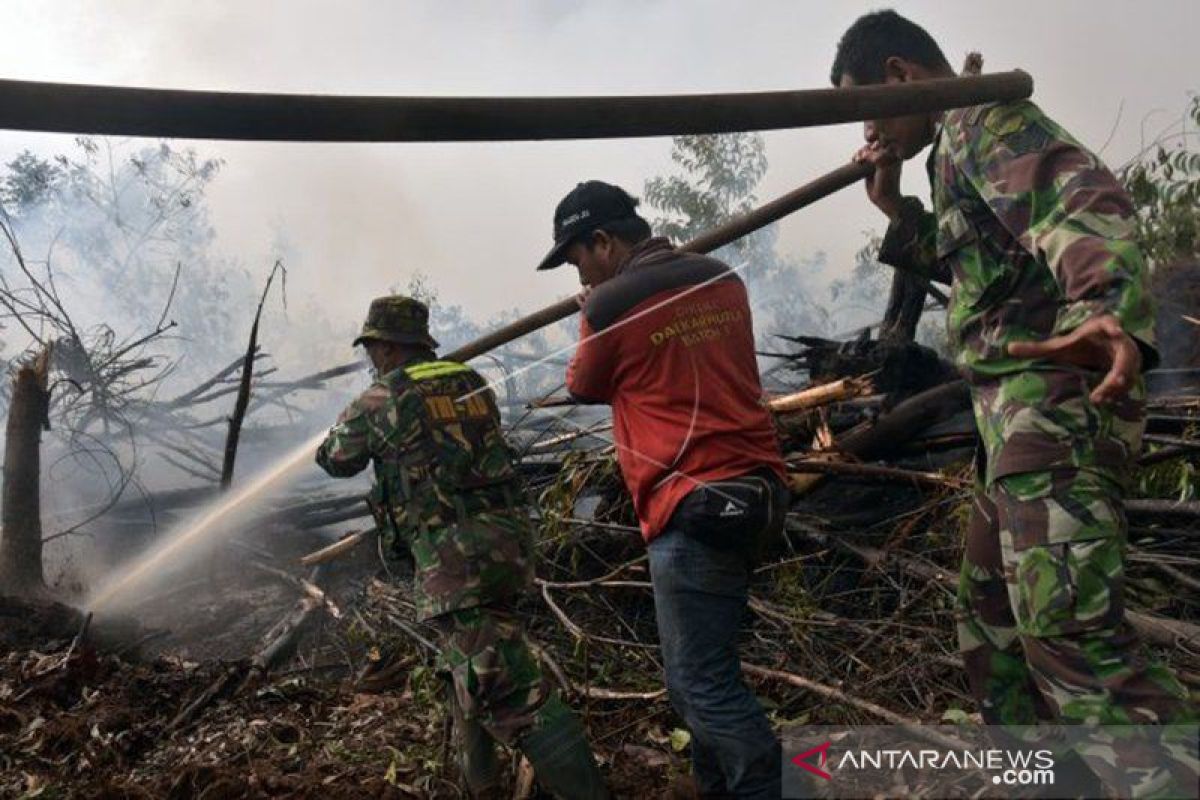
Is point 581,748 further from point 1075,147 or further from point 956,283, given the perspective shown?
point 1075,147

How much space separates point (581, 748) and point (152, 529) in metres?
5.41

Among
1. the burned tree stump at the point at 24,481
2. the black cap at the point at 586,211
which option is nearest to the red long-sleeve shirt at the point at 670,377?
the black cap at the point at 586,211

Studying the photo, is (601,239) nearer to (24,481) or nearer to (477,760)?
(477,760)

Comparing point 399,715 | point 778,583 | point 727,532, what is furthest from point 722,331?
point 399,715

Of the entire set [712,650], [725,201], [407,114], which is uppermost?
[725,201]

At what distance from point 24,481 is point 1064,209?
20.1 feet

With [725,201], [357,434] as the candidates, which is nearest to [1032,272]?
[357,434]

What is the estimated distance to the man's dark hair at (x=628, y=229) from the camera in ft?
9.62

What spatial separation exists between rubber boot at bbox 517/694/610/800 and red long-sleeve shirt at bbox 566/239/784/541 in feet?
2.88

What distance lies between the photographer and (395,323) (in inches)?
147

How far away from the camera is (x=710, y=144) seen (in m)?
12.9

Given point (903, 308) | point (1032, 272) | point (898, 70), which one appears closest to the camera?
point (1032, 272)

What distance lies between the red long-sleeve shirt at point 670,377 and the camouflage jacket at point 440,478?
89 centimetres

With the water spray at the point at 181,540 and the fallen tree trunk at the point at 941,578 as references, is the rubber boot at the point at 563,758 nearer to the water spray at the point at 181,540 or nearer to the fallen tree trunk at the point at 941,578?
the fallen tree trunk at the point at 941,578
